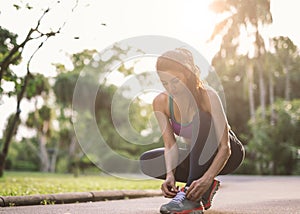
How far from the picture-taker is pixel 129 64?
1005 cm

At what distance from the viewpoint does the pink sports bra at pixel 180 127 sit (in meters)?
2.98

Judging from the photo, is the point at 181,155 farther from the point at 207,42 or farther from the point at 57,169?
the point at 57,169

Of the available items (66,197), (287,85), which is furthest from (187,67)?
(287,85)

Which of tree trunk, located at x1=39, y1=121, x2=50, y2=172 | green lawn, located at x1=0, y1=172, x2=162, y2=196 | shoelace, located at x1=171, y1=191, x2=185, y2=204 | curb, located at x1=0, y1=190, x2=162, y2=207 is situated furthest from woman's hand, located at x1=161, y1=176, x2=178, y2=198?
tree trunk, located at x1=39, y1=121, x2=50, y2=172

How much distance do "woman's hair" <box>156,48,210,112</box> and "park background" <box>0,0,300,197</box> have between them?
3.17 m

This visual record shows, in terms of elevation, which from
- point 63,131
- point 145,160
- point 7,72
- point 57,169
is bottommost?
point 57,169

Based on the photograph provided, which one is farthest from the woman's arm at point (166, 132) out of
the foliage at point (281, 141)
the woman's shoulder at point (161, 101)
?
the foliage at point (281, 141)

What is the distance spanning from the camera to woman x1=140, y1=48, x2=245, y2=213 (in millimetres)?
2691

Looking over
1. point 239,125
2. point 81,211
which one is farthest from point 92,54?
point 239,125

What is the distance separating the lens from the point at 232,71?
2803cm

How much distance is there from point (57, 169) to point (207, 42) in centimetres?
1343

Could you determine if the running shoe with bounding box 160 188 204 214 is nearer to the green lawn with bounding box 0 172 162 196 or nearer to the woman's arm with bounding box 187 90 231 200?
the woman's arm with bounding box 187 90 231 200

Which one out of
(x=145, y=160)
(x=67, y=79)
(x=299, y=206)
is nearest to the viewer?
(x=145, y=160)

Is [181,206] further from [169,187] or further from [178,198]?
[169,187]
